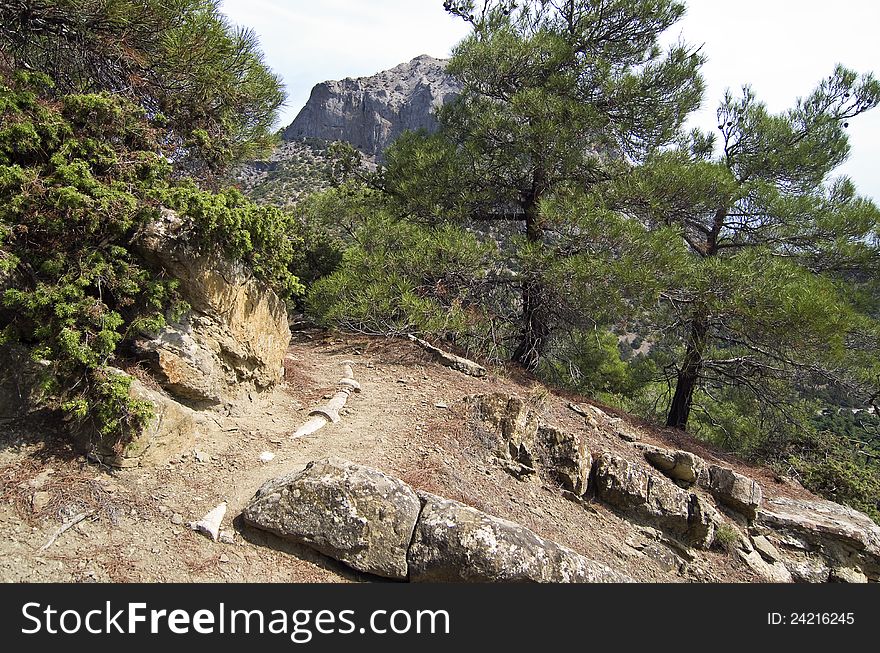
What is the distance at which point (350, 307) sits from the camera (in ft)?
24.1

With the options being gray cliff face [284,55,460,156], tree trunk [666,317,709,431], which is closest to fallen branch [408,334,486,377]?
tree trunk [666,317,709,431]

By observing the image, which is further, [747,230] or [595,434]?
[747,230]

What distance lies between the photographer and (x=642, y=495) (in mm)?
5332

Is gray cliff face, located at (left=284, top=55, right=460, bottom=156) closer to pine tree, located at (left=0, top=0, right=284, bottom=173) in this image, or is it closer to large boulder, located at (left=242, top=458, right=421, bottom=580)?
pine tree, located at (left=0, top=0, right=284, bottom=173)

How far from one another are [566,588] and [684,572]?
2366 mm

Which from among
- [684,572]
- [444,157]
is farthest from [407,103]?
[684,572]

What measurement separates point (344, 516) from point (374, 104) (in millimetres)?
98615

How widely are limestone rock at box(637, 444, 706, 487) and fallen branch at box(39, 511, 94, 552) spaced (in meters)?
5.91

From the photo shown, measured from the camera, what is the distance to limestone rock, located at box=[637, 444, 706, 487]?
590 centimetres

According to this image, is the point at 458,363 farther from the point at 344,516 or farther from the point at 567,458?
the point at 344,516

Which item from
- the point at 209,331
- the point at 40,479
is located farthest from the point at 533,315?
the point at 40,479

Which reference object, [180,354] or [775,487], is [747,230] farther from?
[180,354]

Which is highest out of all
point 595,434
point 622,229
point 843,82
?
point 843,82

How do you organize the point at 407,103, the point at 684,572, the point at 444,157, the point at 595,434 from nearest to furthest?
the point at 684,572 < the point at 595,434 < the point at 444,157 < the point at 407,103
